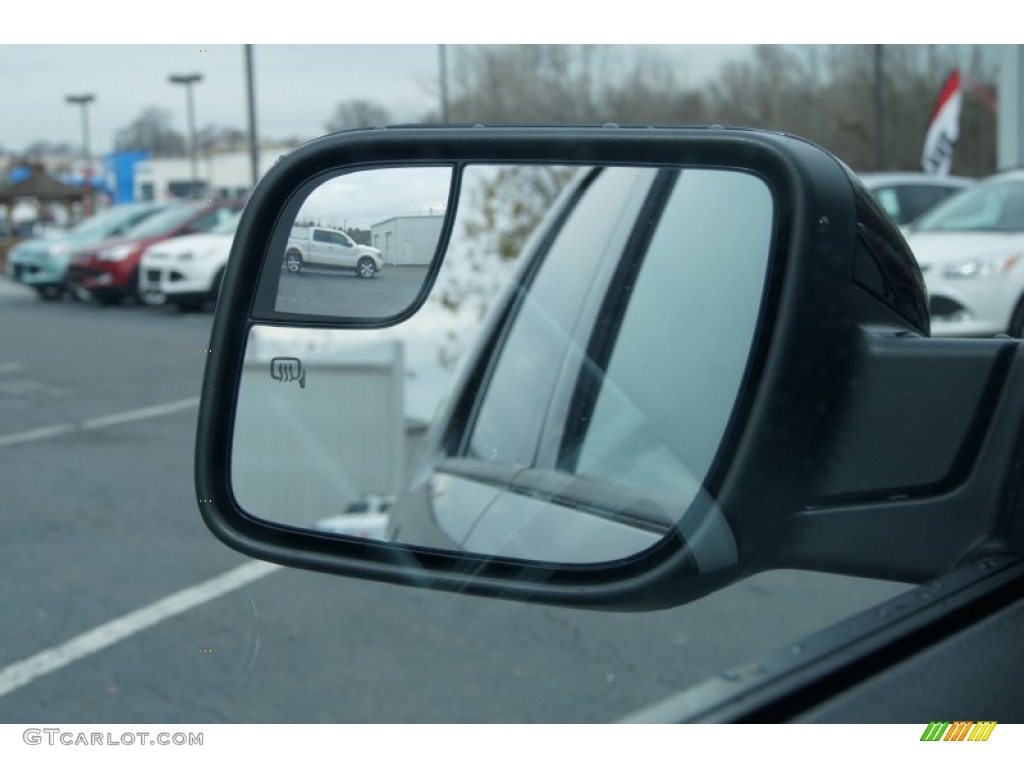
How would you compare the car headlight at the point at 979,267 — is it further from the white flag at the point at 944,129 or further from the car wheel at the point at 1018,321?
the white flag at the point at 944,129

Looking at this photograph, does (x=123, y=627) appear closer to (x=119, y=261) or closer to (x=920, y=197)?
(x=920, y=197)

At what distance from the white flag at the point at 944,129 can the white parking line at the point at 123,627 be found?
2.65 m

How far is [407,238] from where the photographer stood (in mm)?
1301

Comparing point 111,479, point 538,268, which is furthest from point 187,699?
point 111,479

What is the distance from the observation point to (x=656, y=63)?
3566mm

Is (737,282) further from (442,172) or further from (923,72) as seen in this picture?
(923,72)

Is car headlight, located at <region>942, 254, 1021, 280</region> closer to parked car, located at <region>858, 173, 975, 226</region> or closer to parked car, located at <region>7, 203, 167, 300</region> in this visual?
parked car, located at <region>858, 173, 975, 226</region>

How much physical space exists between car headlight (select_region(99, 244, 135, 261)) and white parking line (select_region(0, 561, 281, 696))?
34.4ft

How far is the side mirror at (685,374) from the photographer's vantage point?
44.8 inches

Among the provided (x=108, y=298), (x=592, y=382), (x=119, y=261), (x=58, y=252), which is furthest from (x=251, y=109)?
(x=58, y=252)

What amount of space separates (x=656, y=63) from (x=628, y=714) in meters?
1.89
